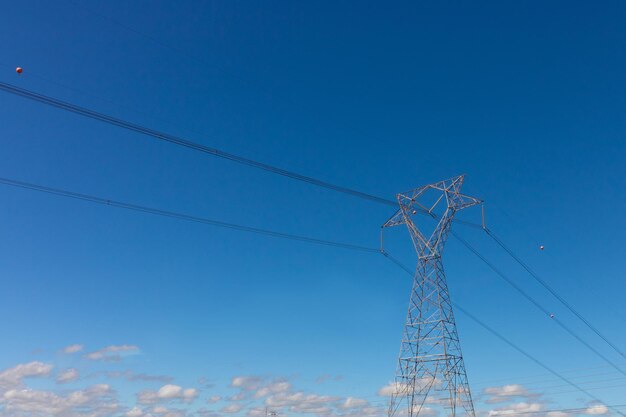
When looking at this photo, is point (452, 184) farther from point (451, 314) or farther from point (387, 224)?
point (451, 314)

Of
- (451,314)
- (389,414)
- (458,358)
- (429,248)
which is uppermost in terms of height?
(429,248)

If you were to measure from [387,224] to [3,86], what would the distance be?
40.8 meters

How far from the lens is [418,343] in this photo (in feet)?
169

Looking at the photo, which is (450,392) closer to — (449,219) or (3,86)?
(449,219)

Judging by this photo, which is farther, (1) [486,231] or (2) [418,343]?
(1) [486,231]

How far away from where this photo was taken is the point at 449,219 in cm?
5531

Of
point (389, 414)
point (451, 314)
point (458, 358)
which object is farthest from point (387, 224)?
point (389, 414)

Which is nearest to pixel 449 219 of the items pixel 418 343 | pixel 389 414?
pixel 418 343

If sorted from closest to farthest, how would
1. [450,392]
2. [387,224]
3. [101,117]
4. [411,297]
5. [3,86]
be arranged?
[3,86] < [101,117] < [450,392] < [411,297] < [387,224]

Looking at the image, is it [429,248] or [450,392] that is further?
[429,248]

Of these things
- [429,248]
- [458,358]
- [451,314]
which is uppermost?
[429,248]

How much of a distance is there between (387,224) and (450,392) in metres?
18.3

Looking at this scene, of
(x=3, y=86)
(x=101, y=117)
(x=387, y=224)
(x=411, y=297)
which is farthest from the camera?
(x=387, y=224)

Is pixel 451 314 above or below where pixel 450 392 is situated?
above
